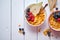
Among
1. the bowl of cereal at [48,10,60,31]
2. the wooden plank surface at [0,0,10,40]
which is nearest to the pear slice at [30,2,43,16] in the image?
the bowl of cereal at [48,10,60,31]

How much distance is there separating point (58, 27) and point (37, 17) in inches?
7.7

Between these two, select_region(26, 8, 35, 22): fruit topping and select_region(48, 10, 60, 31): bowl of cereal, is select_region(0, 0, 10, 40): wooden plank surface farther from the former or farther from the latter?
select_region(48, 10, 60, 31): bowl of cereal

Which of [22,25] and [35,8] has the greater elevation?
[35,8]

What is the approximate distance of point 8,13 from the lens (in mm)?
1127

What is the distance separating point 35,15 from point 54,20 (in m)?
0.17

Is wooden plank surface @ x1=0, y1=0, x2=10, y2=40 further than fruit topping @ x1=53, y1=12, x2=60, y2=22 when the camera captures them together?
Yes

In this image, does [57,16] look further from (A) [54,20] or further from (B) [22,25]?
(B) [22,25]

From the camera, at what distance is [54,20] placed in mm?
983

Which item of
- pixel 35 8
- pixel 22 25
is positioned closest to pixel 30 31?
pixel 22 25

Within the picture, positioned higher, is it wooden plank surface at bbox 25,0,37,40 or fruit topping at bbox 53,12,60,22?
fruit topping at bbox 53,12,60,22

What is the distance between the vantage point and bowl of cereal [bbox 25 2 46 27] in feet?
3.32

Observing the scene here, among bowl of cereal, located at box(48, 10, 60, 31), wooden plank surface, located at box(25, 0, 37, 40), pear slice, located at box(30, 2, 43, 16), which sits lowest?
wooden plank surface, located at box(25, 0, 37, 40)

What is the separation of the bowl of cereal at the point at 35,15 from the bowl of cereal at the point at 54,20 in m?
0.06

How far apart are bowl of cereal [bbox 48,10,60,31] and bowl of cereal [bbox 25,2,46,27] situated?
0.06 meters
